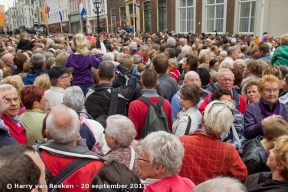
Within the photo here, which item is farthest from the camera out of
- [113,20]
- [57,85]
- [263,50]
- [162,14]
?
[113,20]

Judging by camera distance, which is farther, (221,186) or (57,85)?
(57,85)

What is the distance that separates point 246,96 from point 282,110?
2.67 feet

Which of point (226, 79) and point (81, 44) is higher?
point (81, 44)

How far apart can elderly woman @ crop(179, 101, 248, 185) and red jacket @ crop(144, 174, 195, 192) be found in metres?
0.47

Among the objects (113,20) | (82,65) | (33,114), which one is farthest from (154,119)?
(113,20)

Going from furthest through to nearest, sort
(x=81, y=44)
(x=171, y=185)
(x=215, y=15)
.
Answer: (x=215, y=15) → (x=81, y=44) → (x=171, y=185)

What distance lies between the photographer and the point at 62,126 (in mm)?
2123

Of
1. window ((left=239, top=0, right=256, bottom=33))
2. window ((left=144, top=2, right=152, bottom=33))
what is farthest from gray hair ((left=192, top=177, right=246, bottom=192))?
window ((left=144, top=2, right=152, bottom=33))

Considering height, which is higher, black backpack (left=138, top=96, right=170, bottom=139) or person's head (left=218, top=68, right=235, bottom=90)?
person's head (left=218, top=68, right=235, bottom=90)

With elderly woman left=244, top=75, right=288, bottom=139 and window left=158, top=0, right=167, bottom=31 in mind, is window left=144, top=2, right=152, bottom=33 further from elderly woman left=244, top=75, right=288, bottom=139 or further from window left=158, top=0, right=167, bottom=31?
elderly woman left=244, top=75, right=288, bottom=139

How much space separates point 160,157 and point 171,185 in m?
0.21

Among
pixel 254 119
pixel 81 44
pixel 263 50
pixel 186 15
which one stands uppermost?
pixel 186 15

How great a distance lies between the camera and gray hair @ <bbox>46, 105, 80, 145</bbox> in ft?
6.86

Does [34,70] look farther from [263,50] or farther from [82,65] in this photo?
[263,50]
